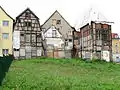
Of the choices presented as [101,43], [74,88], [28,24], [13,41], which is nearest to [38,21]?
[28,24]

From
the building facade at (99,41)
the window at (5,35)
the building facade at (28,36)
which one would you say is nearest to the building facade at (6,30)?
the window at (5,35)

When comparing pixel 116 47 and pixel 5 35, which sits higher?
pixel 5 35

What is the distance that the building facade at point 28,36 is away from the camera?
206ft

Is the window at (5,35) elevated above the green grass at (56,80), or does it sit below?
above

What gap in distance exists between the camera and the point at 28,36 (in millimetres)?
63812

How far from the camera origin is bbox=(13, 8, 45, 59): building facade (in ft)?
206

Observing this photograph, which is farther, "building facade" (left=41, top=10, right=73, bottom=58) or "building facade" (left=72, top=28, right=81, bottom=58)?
"building facade" (left=72, top=28, right=81, bottom=58)

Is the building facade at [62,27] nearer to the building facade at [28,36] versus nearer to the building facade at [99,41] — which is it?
the building facade at [28,36]

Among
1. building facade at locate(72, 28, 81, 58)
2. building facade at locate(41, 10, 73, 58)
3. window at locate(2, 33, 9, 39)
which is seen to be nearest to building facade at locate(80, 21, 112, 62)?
building facade at locate(72, 28, 81, 58)

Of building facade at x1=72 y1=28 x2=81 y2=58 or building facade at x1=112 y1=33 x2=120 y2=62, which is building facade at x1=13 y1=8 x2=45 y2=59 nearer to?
building facade at x1=72 y1=28 x2=81 y2=58

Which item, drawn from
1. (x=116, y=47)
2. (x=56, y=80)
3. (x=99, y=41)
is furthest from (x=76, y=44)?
(x=56, y=80)

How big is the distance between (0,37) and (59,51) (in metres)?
11.7

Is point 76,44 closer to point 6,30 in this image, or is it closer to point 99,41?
point 99,41

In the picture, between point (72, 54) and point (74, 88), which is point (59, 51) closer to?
point (72, 54)
